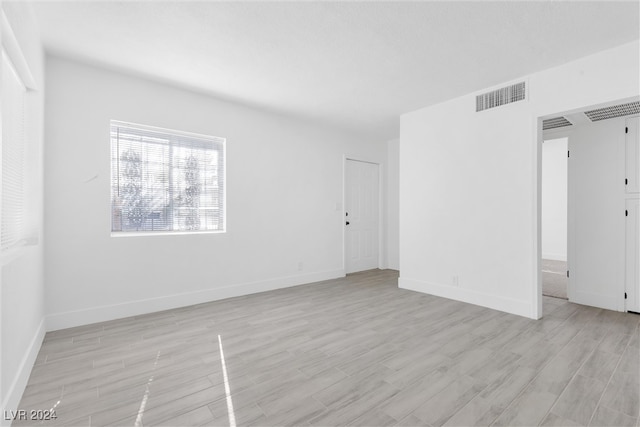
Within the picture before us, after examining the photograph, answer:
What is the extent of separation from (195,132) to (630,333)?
532 cm

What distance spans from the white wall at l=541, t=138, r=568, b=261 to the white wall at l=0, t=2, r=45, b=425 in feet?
31.2

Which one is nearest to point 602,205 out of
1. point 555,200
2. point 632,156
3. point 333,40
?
point 632,156

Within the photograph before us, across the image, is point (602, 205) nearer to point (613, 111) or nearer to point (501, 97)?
point (613, 111)

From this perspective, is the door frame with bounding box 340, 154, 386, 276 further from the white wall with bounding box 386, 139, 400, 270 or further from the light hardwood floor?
the light hardwood floor

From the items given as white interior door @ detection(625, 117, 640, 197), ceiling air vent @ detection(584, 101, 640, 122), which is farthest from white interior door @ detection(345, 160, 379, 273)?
white interior door @ detection(625, 117, 640, 197)

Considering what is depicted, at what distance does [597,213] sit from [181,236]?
210 inches

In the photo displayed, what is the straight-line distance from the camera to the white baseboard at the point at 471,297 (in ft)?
11.5

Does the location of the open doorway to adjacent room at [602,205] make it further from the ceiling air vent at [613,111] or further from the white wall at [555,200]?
the white wall at [555,200]

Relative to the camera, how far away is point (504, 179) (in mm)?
3691

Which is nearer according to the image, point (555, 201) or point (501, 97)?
point (501, 97)

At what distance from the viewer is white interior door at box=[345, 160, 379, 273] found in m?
6.03

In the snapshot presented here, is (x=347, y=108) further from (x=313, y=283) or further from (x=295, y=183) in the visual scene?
A: (x=313, y=283)

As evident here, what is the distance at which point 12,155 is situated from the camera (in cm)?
211

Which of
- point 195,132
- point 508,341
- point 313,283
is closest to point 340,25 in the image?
point 195,132
